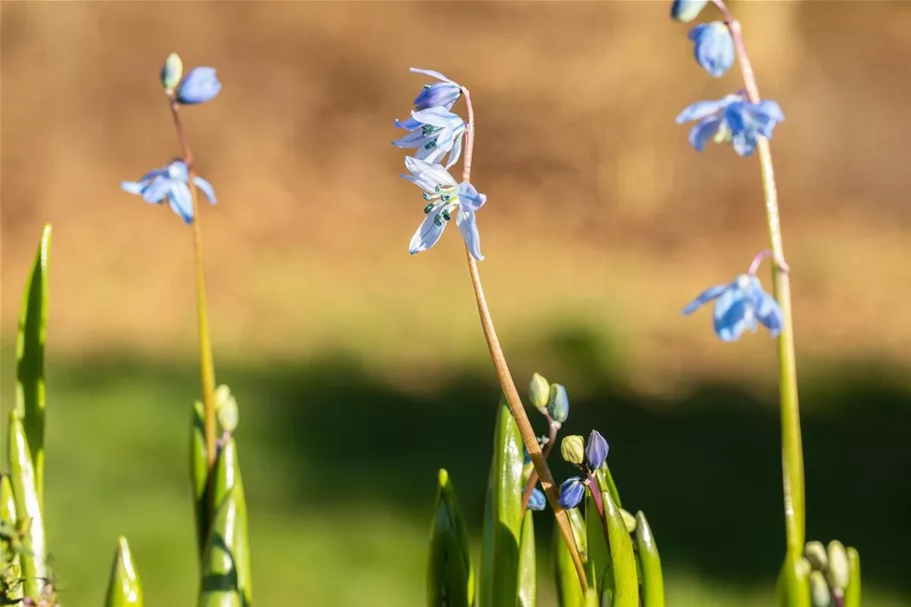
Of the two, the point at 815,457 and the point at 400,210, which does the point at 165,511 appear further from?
the point at 400,210

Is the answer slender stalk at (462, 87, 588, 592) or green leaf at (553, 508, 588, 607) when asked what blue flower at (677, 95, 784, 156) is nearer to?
slender stalk at (462, 87, 588, 592)

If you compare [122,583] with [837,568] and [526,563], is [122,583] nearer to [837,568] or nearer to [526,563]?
[526,563]

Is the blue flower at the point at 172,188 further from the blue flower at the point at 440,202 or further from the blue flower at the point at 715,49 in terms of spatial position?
the blue flower at the point at 715,49

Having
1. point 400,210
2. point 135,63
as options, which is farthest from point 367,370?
point 135,63

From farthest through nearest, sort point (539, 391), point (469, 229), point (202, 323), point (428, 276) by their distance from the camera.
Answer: point (428, 276) < point (202, 323) < point (539, 391) < point (469, 229)

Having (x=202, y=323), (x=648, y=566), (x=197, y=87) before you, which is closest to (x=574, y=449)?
(x=648, y=566)

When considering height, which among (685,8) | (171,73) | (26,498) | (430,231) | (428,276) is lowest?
(26,498)
